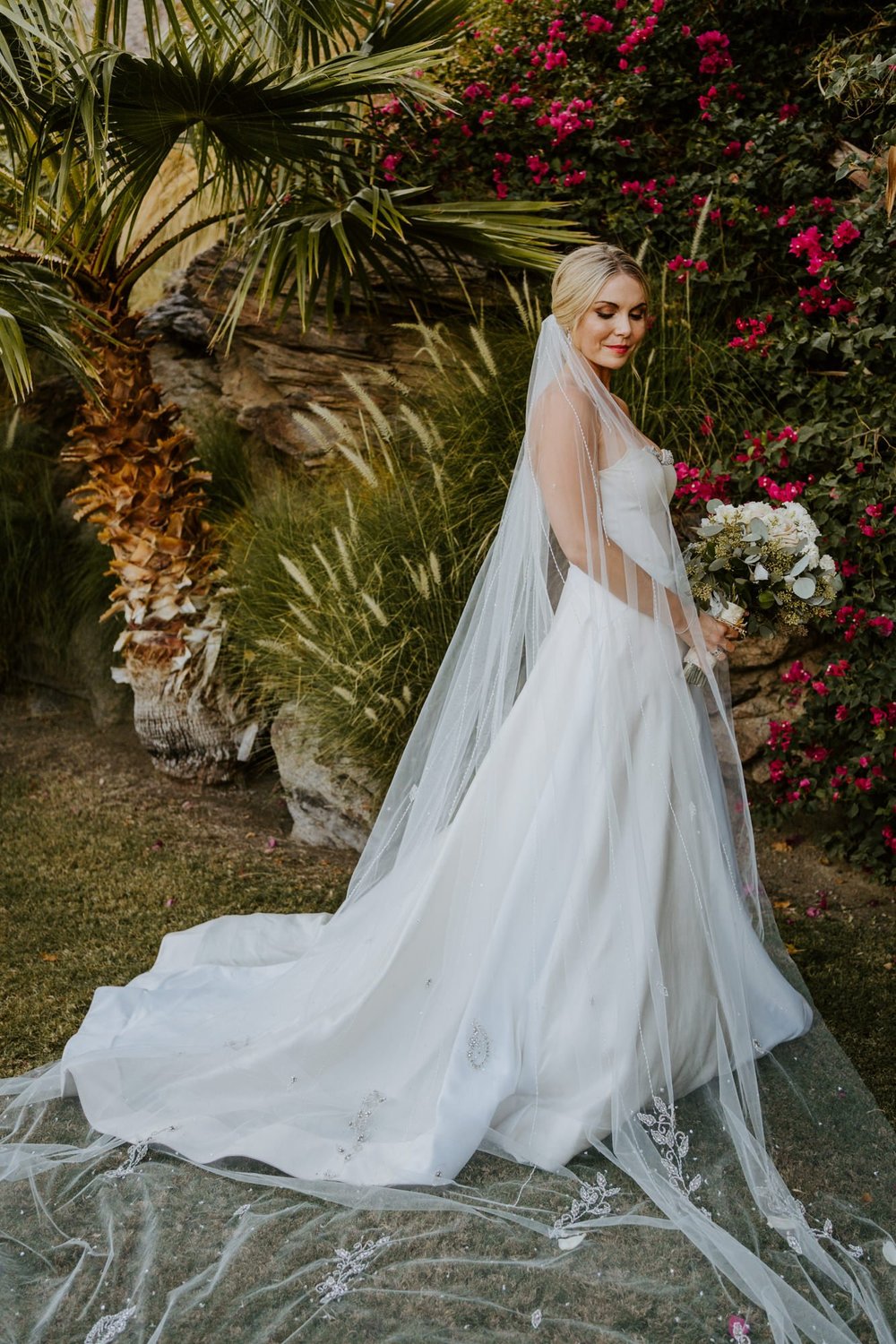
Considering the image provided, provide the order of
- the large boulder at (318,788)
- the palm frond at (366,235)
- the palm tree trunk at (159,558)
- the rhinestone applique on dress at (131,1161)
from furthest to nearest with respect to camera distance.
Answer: the palm tree trunk at (159,558)
the large boulder at (318,788)
the palm frond at (366,235)
the rhinestone applique on dress at (131,1161)

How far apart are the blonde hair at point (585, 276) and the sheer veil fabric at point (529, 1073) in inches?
3.5

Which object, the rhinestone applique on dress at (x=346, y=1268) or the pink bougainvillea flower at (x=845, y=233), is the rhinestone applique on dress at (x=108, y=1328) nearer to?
the rhinestone applique on dress at (x=346, y=1268)

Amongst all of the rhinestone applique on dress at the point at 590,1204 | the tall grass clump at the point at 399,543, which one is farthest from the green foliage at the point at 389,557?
the rhinestone applique on dress at the point at 590,1204

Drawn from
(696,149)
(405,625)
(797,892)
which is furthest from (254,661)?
(696,149)

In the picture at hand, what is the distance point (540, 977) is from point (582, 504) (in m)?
1.21

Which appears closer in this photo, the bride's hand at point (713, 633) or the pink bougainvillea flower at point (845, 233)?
the bride's hand at point (713, 633)

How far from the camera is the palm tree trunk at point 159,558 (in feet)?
17.7

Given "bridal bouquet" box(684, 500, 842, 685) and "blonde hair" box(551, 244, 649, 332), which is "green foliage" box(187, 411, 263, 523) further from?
"bridal bouquet" box(684, 500, 842, 685)

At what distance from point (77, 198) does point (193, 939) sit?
316cm

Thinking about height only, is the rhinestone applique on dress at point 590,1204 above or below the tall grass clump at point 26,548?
below

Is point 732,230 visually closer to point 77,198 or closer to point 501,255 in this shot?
point 501,255

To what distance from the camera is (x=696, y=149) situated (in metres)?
5.13

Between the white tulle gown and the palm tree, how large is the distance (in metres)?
2.17

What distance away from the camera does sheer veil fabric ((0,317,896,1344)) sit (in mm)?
2291
